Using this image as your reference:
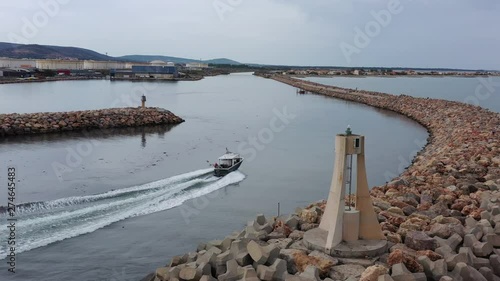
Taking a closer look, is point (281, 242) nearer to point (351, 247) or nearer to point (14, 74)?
point (351, 247)

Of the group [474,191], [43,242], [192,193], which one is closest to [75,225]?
[43,242]

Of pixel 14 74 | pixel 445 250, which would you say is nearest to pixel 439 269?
pixel 445 250

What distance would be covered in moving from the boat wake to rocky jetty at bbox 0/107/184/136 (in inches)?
A: 415

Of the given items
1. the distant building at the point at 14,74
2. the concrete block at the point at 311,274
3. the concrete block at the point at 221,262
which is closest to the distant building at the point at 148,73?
the distant building at the point at 14,74

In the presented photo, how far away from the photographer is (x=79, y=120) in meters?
21.5

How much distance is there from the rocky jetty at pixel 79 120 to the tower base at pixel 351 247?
1701 cm

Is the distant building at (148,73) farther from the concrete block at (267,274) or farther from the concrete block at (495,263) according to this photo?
the concrete block at (267,274)

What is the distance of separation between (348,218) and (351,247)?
1.02 feet

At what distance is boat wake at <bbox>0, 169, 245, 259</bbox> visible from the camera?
301 inches

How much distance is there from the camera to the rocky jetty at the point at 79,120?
19.3 m

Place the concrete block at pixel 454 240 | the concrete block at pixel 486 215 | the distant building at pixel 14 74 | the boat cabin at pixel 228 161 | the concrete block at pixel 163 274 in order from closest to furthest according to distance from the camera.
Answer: the concrete block at pixel 163 274
the concrete block at pixel 454 240
the concrete block at pixel 486 215
the boat cabin at pixel 228 161
the distant building at pixel 14 74

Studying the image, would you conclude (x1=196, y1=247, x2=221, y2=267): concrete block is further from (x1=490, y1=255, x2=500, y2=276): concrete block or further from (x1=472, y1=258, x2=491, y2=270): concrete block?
(x1=490, y1=255, x2=500, y2=276): concrete block

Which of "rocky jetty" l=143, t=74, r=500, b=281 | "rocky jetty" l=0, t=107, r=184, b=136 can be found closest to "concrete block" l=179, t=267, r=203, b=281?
"rocky jetty" l=143, t=74, r=500, b=281

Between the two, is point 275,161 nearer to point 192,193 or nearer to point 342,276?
point 192,193
